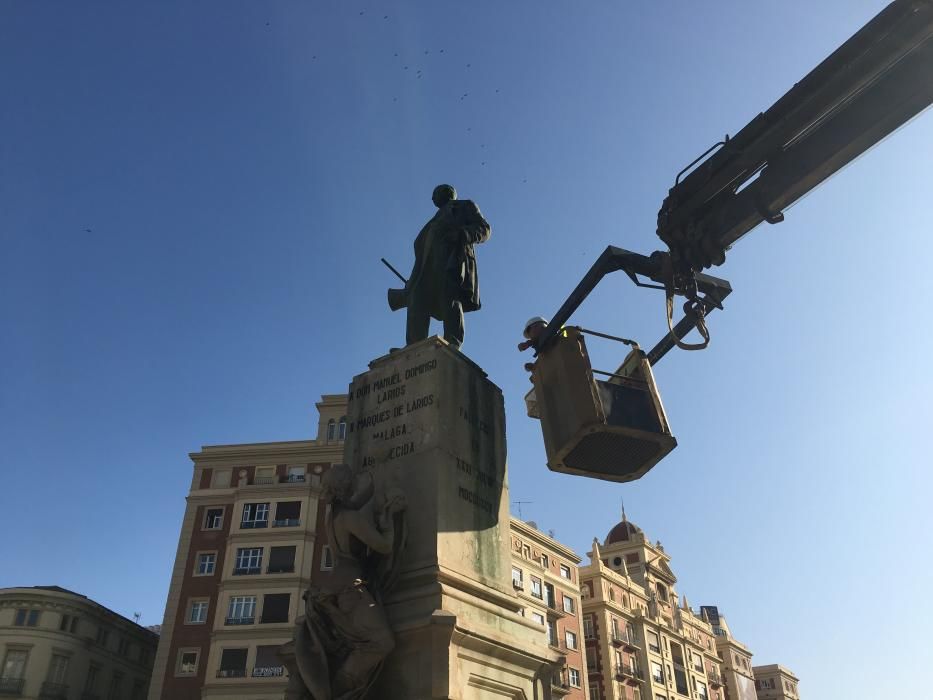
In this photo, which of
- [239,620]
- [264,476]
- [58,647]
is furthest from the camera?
[264,476]

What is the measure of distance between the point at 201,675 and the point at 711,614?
3618 inches

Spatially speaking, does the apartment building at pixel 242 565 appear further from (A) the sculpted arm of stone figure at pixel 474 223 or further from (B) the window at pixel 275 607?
(A) the sculpted arm of stone figure at pixel 474 223

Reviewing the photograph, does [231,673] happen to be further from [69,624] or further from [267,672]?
[69,624]

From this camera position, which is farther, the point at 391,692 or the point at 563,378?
the point at 563,378

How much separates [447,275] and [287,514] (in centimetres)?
3991

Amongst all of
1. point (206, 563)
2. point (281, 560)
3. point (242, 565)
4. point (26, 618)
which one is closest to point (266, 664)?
point (281, 560)

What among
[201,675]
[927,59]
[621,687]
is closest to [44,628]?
[201,675]

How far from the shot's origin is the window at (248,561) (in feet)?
143

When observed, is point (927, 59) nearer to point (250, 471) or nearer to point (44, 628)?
point (250, 471)

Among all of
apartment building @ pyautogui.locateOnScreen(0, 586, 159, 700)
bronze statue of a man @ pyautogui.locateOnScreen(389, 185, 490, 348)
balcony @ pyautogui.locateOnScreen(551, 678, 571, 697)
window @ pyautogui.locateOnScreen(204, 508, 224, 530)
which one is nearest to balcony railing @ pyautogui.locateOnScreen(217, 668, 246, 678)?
window @ pyautogui.locateOnScreen(204, 508, 224, 530)

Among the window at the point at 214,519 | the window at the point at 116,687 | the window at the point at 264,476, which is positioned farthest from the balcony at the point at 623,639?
the window at the point at 116,687

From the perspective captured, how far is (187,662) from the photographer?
41844mm

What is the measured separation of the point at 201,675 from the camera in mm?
41125

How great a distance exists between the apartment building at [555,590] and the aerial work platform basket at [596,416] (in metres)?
44.6
